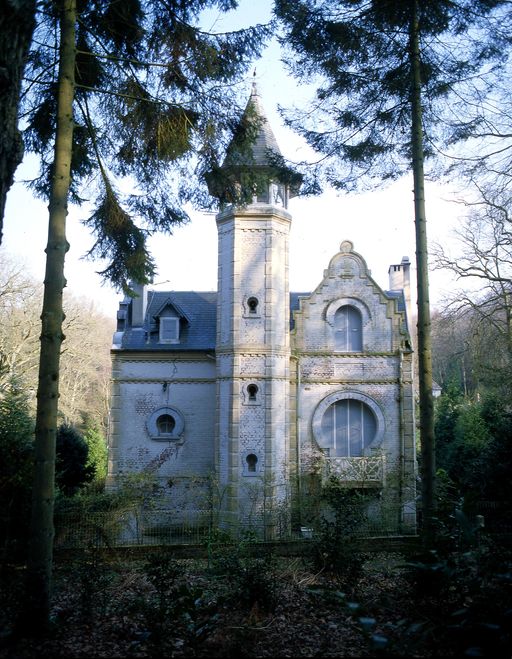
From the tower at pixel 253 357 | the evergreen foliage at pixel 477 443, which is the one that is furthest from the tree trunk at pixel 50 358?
the evergreen foliage at pixel 477 443

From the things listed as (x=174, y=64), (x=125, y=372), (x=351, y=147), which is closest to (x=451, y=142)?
(x=351, y=147)

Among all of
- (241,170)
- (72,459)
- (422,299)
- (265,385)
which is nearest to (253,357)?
(265,385)

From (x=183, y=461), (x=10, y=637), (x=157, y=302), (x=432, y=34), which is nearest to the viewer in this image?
(x=10, y=637)

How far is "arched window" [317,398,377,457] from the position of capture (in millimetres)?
19047

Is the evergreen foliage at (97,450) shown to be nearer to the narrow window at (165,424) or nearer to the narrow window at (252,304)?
the narrow window at (165,424)

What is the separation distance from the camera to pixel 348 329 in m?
19.7

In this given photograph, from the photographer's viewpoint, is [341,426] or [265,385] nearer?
[265,385]

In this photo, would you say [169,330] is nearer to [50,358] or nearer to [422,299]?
[422,299]

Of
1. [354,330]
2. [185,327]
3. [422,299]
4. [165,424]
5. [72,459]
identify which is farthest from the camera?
[72,459]

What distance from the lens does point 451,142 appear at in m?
11.0

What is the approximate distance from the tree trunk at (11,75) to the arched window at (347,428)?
15148 millimetres

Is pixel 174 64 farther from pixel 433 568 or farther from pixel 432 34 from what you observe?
pixel 433 568

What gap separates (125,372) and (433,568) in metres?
15.1

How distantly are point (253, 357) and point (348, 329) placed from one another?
3955 mm
